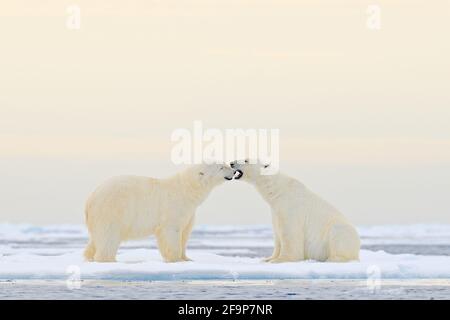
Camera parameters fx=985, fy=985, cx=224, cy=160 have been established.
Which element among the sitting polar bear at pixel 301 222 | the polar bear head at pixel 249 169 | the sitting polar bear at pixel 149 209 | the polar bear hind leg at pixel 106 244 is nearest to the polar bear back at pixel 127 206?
the sitting polar bear at pixel 149 209

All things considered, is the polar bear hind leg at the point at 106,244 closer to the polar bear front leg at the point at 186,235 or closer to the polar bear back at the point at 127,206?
the polar bear back at the point at 127,206

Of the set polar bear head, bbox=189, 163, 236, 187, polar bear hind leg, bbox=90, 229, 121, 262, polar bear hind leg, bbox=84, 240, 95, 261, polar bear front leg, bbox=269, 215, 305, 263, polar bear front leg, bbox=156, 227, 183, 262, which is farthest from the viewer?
polar bear head, bbox=189, 163, 236, 187

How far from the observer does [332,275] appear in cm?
1266

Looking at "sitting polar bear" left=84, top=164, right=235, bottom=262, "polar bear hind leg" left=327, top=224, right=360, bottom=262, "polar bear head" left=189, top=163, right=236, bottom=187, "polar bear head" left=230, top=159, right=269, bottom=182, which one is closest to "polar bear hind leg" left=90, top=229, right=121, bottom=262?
"sitting polar bear" left=84, top=164, right=235, bottom=262

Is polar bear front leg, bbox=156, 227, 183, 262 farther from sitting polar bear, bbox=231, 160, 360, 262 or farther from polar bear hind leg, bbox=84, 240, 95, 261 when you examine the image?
sitting polar bear, bbox=231, 160, 360, 262

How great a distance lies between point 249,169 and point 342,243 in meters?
1.75

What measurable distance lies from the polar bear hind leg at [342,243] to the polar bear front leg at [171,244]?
2.17 meters

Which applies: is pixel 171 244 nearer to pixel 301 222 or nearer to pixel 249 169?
pixel 249 169

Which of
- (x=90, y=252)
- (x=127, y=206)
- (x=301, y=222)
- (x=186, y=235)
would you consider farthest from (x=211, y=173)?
(x=90, y=252)

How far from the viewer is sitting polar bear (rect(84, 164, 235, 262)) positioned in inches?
545

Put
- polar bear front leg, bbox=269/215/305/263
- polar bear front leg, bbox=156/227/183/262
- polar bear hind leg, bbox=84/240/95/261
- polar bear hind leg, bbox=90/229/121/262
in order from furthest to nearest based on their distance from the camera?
polar bear hind leg, bbox=84/240/95/261, polar bear front leg, bbox=269/215/305/263, polar bear front leg, bbox=156/227/183/262, polar bear hind leg, bbox=90/229/121/262

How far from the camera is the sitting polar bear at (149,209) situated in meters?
13.8

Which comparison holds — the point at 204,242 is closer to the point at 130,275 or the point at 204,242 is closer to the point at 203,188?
the point at 203,188

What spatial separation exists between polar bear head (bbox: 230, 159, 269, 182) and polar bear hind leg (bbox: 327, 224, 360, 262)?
1.38m
